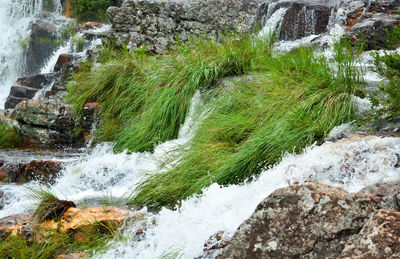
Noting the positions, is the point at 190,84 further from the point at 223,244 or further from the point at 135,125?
the point at 223,244

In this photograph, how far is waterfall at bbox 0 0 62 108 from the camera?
1449cm

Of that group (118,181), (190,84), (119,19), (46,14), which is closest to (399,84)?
(190,84)

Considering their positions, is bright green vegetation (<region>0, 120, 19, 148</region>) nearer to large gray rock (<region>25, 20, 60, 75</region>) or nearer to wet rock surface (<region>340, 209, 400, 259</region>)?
wet rock surface (<region>340, 209, 400, 259</region>)

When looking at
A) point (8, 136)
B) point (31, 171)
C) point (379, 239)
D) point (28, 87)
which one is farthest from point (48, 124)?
point (379, 239)

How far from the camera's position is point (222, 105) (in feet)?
15.3

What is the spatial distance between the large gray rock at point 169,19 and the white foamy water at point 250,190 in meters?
6.25

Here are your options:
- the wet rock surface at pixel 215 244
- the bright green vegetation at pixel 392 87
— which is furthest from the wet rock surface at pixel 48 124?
the wet rock surface at pixel 215 244

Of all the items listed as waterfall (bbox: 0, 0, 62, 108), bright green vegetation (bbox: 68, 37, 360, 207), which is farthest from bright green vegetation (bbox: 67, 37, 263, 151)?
waterfall (bbox: 0, 0, 62, 108)

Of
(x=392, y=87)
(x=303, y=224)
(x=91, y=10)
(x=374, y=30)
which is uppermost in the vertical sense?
(x=91, y=10)

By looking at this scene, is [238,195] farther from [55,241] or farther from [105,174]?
[105,174]

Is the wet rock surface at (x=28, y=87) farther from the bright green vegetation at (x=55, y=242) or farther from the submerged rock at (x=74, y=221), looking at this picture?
the bright green vegetation at (x=55, y=242)

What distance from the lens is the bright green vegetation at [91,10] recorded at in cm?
1605

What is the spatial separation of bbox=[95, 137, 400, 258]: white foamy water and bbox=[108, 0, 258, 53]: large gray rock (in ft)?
20.5

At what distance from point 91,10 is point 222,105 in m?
13.3
